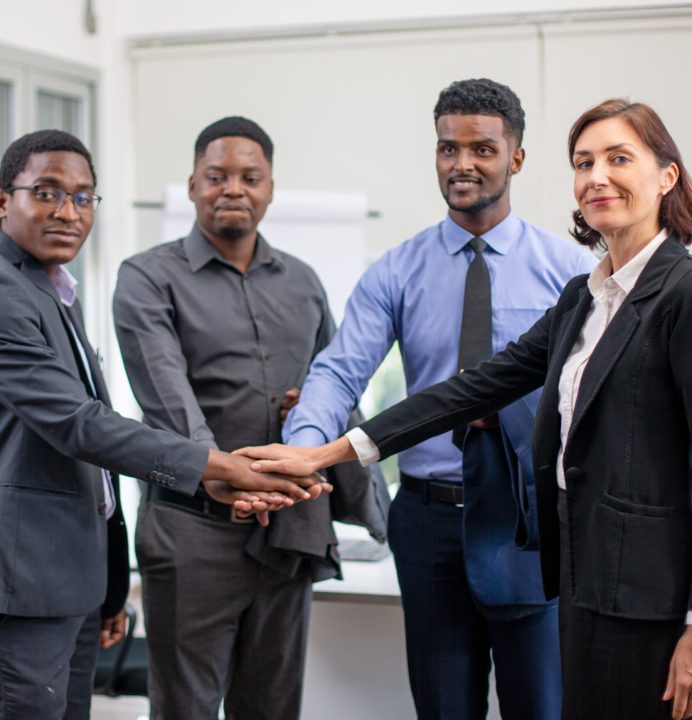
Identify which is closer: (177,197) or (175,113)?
(177,197)

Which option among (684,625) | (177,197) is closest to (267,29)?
(177,197)

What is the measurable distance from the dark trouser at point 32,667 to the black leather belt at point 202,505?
450 mm

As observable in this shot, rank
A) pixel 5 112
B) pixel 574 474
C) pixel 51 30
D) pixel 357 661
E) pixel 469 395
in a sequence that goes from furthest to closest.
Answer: pixel 51 30 < pixel 5 112 < pixel 357 661 < pixel 469 395 < pixel 574 474

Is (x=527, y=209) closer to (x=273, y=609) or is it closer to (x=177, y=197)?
(x=177, y=197)

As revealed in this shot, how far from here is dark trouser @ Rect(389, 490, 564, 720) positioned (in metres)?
2.15

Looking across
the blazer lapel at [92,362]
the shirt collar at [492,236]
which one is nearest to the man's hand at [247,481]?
the blazer lapel at [92,362]

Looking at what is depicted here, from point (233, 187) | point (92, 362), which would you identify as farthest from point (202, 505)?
point (233, 187)

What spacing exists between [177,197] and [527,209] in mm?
1453

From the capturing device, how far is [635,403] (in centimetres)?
163

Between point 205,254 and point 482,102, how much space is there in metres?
0.77

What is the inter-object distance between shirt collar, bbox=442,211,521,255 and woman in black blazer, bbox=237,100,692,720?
418 millimetres

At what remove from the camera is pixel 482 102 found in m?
2.23

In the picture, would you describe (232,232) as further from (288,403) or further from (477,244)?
(477,244)

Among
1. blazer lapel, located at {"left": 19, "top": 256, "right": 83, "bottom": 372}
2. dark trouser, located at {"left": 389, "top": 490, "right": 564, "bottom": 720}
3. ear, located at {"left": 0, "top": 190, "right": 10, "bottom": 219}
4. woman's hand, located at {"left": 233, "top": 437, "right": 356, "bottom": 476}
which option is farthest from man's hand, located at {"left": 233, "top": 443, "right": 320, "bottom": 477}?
ear, located at {"left": 0, "top": 190, "right": 10, "bottom": 219}
